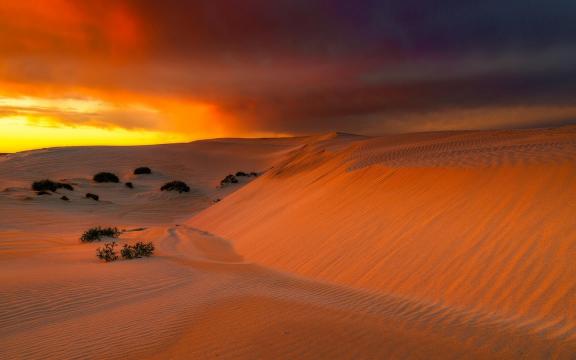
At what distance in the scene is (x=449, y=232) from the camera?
7.17 m

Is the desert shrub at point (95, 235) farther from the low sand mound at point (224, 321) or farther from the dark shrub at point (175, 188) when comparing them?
the dark shrub at point (175, 188)

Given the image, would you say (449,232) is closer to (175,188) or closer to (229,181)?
(175,188)

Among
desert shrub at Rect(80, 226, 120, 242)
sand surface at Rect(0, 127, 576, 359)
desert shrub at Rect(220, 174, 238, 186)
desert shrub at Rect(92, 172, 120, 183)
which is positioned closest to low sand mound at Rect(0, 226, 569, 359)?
sand surface at Rect(0, 127, 576, 359)

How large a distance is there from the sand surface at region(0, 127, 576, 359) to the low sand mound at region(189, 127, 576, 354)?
3 cm

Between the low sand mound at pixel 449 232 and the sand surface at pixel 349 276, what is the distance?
0.10 feet

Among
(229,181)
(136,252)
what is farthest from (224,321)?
(229,181)

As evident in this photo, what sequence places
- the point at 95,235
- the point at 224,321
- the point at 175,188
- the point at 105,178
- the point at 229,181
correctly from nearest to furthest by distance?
the point at 224,321 < the point at 95,235 < the point at 175,188 < the point at 105,178 < the point at 229,181

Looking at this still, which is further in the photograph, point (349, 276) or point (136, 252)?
point (136, 252)

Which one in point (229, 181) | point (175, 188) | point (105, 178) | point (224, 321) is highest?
point (105, 178)

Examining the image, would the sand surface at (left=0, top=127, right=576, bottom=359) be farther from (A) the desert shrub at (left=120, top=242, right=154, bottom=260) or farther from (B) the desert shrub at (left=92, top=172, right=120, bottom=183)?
(B) the desert shrub at (left=92, top=172, right=120, bottom=183)

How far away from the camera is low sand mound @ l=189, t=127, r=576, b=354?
5.32 metres

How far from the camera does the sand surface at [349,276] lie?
4129mm

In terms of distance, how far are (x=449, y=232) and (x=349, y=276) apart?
1862mm

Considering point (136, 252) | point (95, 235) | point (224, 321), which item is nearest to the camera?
point (224, 321)
